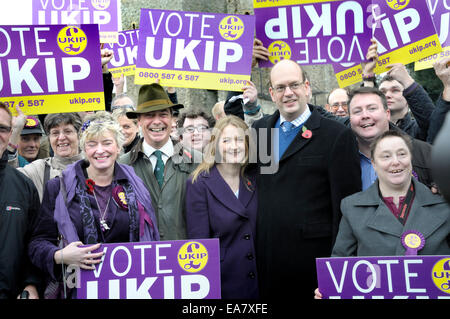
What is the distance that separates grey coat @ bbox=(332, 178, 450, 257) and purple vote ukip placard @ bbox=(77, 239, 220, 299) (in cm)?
83

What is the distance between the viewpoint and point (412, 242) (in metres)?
3.16

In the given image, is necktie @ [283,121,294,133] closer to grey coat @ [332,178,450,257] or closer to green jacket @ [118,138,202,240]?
grey coat @ [332,178,450,257]

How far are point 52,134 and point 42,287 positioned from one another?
1.61 meters

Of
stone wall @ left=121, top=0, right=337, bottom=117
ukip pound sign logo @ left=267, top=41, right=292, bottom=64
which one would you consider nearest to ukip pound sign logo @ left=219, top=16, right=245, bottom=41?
ukip pound sign logo @ left=267, top=41, right=292, bottom=64

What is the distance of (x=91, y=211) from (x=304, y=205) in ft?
4.68

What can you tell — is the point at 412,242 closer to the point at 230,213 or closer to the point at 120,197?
the point at 230,213

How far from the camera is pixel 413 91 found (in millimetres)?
4285

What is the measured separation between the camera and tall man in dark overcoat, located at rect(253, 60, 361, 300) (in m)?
3.62

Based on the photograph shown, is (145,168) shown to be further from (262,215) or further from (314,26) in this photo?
(314,26)

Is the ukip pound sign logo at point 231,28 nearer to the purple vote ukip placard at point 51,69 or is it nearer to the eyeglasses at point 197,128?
the eyeglasses at point 197,128

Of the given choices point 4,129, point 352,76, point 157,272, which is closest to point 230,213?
point 157,272

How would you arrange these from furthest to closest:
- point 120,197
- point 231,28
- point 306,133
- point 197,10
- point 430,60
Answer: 1. point 197,10
2. point 430,60
3. point 231,28
4. point 306,133
5. point 120,197

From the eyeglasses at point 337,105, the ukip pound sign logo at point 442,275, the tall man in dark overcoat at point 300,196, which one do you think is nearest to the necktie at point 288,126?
the tall man in dark overcoat at point 300,196
